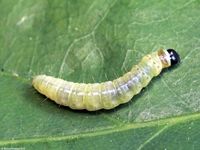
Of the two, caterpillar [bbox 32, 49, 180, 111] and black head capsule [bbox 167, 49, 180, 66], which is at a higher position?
black head capsule [bbox 167, 49, 180, 66]

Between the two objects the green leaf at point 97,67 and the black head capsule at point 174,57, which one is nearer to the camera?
the green leaf at point 97,67

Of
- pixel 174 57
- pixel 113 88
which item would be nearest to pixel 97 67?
pixel 113 88

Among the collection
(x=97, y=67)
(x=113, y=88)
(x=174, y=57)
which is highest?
(x=174, y=57)

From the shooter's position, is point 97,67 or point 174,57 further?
point 97,67

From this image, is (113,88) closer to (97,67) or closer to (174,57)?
(97,67)

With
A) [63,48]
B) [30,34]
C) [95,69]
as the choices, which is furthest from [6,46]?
[95,69]

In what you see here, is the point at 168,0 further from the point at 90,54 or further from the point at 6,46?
the point at 6,46
